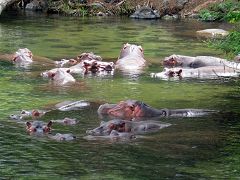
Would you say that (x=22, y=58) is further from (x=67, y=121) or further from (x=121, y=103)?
(x=67, y=121)

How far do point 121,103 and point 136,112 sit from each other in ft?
0.92

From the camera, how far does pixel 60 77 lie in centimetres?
1365

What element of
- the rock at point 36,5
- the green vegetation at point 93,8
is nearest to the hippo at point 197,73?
the green vegetation at point 93,8

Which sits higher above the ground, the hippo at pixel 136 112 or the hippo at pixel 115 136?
the hippo at pixel 136 112

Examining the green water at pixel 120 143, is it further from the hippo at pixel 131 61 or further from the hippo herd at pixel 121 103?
the hippo at pixel 131 61

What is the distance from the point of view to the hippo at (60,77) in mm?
13438

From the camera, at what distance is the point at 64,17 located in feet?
103

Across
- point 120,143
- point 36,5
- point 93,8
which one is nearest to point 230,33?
point 120,143

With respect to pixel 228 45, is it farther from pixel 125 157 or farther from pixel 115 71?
pixel 115 71

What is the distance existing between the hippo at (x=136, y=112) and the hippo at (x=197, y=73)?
413 cm

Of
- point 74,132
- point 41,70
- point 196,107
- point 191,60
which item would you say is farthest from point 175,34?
point 74,132

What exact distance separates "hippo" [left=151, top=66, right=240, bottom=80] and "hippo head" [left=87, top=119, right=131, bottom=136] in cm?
544

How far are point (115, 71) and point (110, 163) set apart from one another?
25.5ft

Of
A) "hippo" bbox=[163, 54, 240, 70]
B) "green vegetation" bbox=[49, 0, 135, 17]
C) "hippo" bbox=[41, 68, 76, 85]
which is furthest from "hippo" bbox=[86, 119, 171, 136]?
"green vegetation" bbox=[49, 0, 135, 17]
